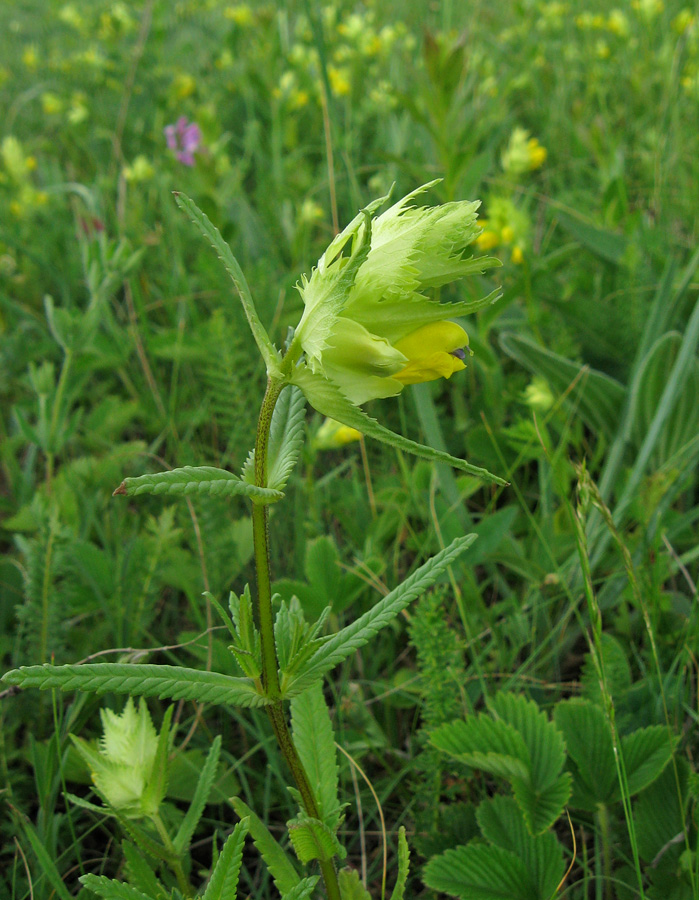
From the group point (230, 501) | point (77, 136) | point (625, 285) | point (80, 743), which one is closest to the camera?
point (80, 743)

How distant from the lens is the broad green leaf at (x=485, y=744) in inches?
36.8

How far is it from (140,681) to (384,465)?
1.13 metres

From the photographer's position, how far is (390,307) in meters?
0.69

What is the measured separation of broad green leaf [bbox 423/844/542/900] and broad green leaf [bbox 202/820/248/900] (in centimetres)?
28

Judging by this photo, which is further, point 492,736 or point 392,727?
point 392,727

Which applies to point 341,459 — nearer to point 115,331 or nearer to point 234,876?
point 115,331

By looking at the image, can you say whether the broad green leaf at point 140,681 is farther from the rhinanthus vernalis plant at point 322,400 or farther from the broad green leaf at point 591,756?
the broad green leaf at point 591,756

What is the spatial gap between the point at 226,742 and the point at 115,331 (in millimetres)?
1118

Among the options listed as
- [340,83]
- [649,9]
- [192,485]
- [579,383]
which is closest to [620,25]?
[649,9]

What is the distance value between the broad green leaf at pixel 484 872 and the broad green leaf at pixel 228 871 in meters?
0.28

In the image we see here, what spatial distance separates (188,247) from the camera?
8.55 ft

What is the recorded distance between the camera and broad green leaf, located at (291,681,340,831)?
86 cm

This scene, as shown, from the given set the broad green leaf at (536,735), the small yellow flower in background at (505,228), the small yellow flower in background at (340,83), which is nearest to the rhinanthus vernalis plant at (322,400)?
the broad green leaf at (536,735)

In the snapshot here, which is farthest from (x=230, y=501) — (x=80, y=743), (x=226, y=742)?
(x=80, y=743)
